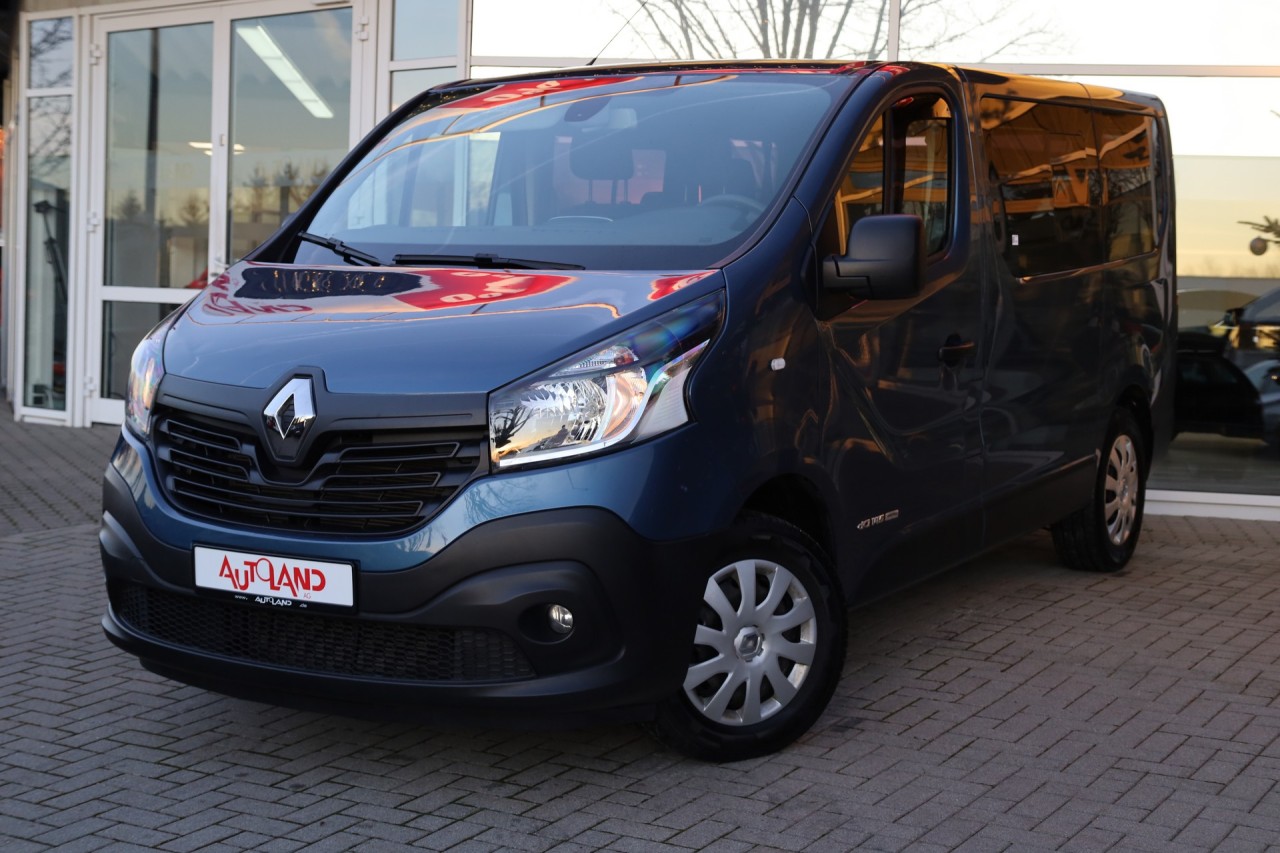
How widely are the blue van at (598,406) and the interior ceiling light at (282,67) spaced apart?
5.92 metres

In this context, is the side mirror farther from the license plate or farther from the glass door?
the glass door

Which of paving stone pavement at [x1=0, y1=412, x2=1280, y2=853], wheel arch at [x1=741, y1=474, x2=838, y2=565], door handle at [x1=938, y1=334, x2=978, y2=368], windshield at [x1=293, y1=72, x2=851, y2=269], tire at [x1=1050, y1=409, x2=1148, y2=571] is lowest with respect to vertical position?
paving stone pavement at [x1=0, y1=412, x2=1280, y2=853]

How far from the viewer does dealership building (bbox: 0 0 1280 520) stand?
8.66 m

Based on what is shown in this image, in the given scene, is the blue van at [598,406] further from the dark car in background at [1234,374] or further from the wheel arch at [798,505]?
the dark car in background at [1234,374]

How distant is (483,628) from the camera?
3646 mm

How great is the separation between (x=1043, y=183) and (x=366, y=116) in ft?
19.3

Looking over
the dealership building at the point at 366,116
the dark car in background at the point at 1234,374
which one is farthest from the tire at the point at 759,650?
the dark car in background at the point at 1234,374

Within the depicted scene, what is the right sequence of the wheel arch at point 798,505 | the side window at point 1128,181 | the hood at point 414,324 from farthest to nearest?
the side window at point 1128,181
the wheel arch at point 798,505
the hood at point 414,324

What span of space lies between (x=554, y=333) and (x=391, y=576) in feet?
2.25

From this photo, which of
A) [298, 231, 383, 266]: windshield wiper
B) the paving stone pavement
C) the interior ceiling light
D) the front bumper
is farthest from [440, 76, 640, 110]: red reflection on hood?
the interior ceiling light

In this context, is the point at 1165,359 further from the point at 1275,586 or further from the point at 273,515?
the point at 273,515

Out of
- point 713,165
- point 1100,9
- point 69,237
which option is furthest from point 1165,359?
point 69,237

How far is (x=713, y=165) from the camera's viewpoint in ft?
14.9

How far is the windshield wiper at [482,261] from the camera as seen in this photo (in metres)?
4.30
